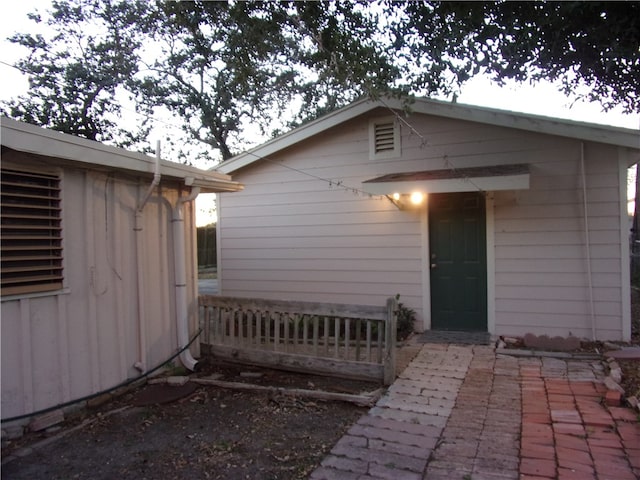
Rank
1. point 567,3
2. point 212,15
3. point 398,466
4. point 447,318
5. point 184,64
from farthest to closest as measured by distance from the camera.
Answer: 1. point 184,64
2. point 447,318
3. point 212,15
4. point 567,3
5. point 398,466

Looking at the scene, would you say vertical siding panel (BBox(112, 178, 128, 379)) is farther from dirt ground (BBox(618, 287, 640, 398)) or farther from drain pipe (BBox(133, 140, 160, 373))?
dirt ground (BBox(618, 287, 640, 398))

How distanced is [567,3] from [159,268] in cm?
461

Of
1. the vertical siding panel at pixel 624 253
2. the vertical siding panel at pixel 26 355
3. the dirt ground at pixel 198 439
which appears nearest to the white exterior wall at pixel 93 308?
the vertical siding panel at pixel 26 355

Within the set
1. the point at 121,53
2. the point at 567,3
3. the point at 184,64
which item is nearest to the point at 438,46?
the point at 567,3

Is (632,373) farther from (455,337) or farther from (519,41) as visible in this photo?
(519,41)

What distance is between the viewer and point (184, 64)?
12367 millimetres

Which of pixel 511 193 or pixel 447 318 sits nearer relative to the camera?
pixel 511 193

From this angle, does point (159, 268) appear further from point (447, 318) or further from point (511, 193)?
point (511, 193)

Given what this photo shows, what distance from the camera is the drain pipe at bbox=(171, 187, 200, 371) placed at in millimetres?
4699

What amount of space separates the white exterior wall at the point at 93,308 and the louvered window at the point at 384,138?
3.29 meters

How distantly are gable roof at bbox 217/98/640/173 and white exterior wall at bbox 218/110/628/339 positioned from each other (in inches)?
8.0

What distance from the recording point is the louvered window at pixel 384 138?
6.48 meters

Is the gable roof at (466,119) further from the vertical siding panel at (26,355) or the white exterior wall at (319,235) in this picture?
the vertical siding panel at (26,355)

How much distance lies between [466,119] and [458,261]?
1983mm
